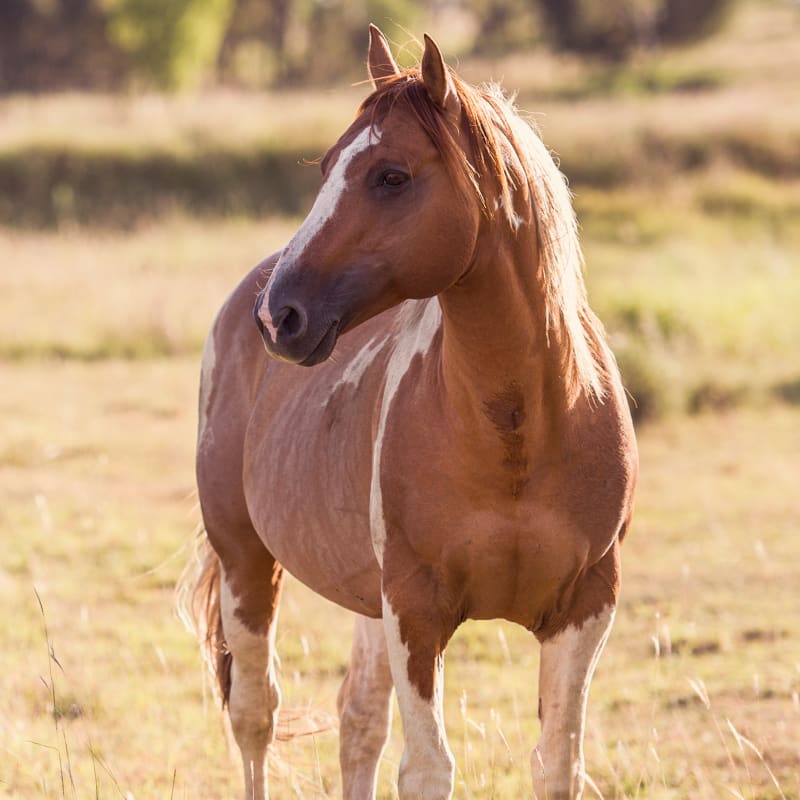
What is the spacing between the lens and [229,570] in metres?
4.29

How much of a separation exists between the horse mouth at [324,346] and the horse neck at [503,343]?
329mm

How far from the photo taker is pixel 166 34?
3378cm

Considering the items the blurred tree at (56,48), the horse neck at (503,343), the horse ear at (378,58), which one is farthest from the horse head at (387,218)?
the blurred tree at (56,48)

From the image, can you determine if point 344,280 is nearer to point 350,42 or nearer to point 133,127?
point 133,127

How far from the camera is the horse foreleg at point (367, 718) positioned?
4160 millimetres

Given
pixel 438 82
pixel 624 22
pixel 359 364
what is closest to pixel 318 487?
pixel 359 364

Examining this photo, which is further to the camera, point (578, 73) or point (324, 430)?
point (578, 73)

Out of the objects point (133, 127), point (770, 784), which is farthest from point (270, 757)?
point (133, 127)

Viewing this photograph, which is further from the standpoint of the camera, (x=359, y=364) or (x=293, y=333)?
(x=359, y=364)

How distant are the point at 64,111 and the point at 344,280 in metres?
24.8

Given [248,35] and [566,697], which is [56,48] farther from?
[566,697]

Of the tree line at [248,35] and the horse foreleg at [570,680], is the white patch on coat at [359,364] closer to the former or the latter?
the horse foreleg at [570,680]

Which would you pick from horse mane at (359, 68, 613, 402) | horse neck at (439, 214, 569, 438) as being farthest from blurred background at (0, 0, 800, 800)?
horse neck at (439, 214, 569, 438)

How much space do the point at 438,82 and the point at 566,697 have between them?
4.64ft
